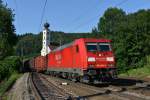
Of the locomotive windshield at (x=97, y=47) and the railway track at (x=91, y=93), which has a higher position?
the locomotive windshield at (x=97, y=47)

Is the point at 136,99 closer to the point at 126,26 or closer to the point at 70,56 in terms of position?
the point at 70,56

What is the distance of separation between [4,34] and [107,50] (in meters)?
38.4

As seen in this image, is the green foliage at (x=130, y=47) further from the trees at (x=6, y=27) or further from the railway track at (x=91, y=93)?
the railway track at (x=91, y=93)

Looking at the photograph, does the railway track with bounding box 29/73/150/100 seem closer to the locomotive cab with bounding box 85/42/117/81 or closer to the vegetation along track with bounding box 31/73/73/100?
the vegetation along track with bounding box 31/73/73/100

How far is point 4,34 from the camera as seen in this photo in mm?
63000

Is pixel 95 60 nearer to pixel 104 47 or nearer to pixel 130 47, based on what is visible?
pixel 104 47

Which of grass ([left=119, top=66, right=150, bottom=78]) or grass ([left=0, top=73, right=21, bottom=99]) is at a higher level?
grass ([left=119, top=66, right=150, bottom=78])

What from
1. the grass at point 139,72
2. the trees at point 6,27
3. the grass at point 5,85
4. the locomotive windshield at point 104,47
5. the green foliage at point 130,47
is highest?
the trees at point 6,27

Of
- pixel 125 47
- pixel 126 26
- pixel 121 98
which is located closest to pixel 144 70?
pixel 125 47

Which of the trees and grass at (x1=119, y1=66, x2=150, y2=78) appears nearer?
grass at (x1=119, y1=66, x2=150, y2=78)

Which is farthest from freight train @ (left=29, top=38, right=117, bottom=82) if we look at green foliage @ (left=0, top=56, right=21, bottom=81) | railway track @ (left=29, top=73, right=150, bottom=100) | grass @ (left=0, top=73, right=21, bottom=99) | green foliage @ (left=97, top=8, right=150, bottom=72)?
green foliage @ (left=0, top=56, right=21, bottom=81)

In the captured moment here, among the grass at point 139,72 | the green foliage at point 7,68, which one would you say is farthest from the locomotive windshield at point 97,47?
the green foliage at point 7,68

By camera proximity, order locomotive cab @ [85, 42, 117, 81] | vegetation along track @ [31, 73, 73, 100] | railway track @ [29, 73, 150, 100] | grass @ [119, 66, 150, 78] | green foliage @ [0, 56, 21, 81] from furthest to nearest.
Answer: green foliage @ [0, 56, 21, 81], grass @ [119, 66, 150, 78], locomotive cab @ [85, 42, 117, 81], vegetation along track @ [31, 73, 73, 100], railway track @ [29, 73, 150, 100]

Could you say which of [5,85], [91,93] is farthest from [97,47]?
[5,85]
